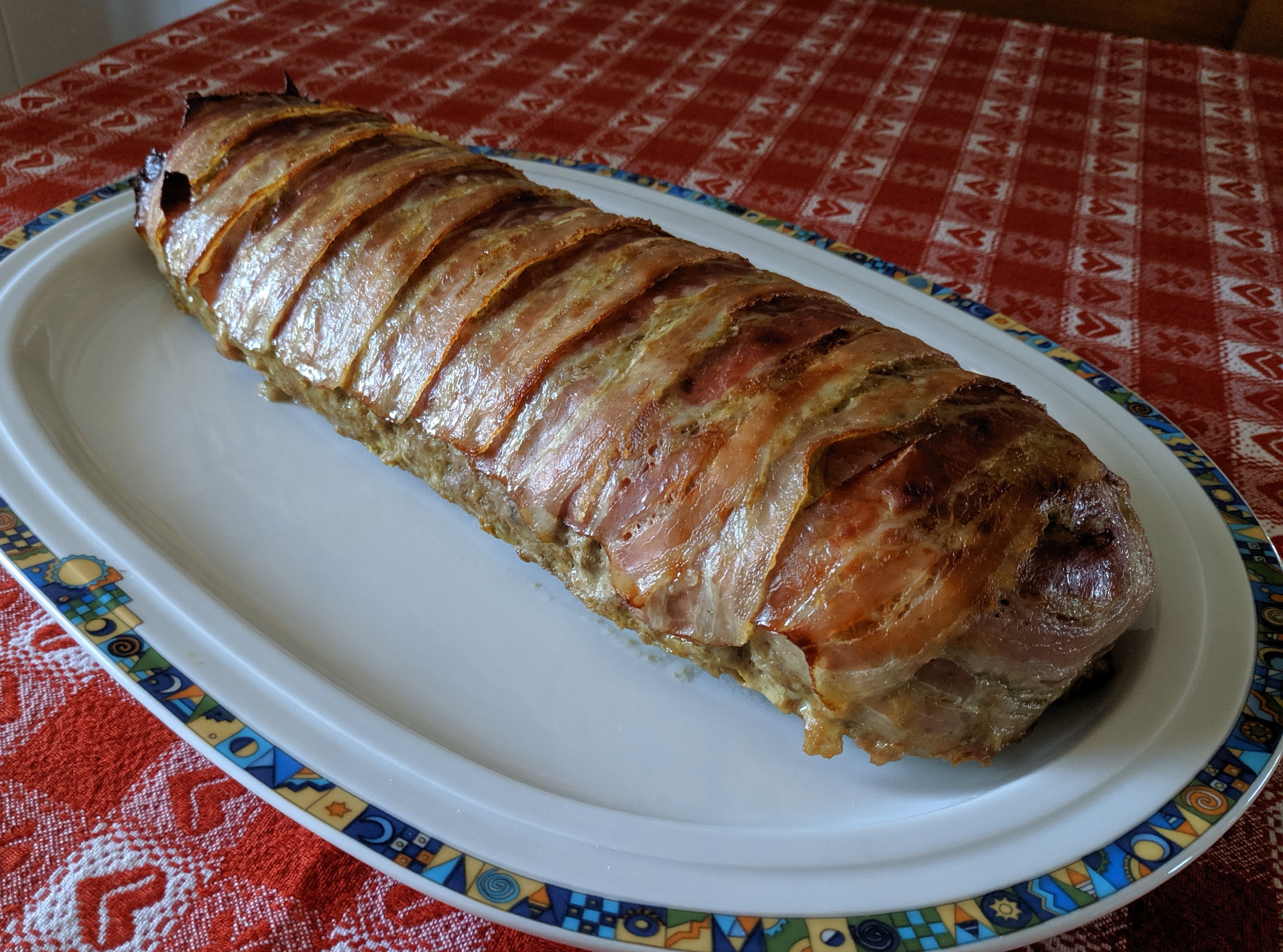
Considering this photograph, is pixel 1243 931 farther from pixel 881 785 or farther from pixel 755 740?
pixel 755 740

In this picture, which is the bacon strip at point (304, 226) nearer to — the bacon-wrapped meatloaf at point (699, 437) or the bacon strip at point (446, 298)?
the bacon-wrapped meatloaf at point (699, 437)

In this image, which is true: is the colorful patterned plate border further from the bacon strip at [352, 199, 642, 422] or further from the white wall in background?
the white wall in background

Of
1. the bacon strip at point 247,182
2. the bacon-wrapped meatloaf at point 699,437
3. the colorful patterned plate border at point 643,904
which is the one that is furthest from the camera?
the bacon strip at point 247,182

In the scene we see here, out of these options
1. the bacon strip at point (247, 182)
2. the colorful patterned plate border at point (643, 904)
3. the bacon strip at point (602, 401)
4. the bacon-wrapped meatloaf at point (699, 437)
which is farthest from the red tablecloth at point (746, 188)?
the bacon strip at point (247, 182)

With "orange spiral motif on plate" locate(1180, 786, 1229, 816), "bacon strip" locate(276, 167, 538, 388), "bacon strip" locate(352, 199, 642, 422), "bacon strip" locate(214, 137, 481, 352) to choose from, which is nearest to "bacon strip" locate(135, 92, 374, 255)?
"bacon strip" locate(214, 137, 481, 352)

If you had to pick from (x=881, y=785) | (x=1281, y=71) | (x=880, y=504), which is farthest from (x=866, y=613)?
(x=1281, y=71)

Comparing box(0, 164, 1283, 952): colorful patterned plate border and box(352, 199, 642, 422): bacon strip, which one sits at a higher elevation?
box(352, 199, 642, 422): bacon strip

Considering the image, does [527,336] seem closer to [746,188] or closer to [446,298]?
[446,298]
